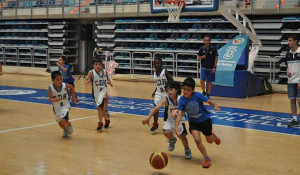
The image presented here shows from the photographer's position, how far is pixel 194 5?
14.0 meters

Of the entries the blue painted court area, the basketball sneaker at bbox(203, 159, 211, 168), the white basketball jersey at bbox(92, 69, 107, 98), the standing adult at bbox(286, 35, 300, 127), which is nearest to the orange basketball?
the basketball sneaker at bbox(203, 159, 211, 168)

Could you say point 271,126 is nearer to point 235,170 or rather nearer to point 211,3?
point 235,170

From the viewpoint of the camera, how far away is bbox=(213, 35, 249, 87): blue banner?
44.8ft

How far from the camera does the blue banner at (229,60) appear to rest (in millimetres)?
13648

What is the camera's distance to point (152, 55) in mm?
20281

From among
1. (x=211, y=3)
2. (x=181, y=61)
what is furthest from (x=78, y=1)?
(x=211, y=3)

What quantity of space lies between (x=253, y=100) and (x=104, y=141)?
703 cm

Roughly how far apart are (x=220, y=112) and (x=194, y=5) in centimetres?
454

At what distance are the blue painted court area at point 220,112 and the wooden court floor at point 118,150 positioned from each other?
59 cm

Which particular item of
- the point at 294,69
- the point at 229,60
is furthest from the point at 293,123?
the point at 229,60

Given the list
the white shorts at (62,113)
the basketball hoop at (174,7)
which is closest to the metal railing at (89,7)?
the basketball hoop at (174,7)

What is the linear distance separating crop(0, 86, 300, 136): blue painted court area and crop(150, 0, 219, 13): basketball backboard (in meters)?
3.33

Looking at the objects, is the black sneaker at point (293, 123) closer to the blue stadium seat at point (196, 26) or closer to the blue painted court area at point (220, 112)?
the blue painted court area at point (220, 112)

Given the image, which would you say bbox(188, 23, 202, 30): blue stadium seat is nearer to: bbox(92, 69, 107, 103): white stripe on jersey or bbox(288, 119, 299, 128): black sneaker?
bbox(288, 119, 299, 128): black sneaker
